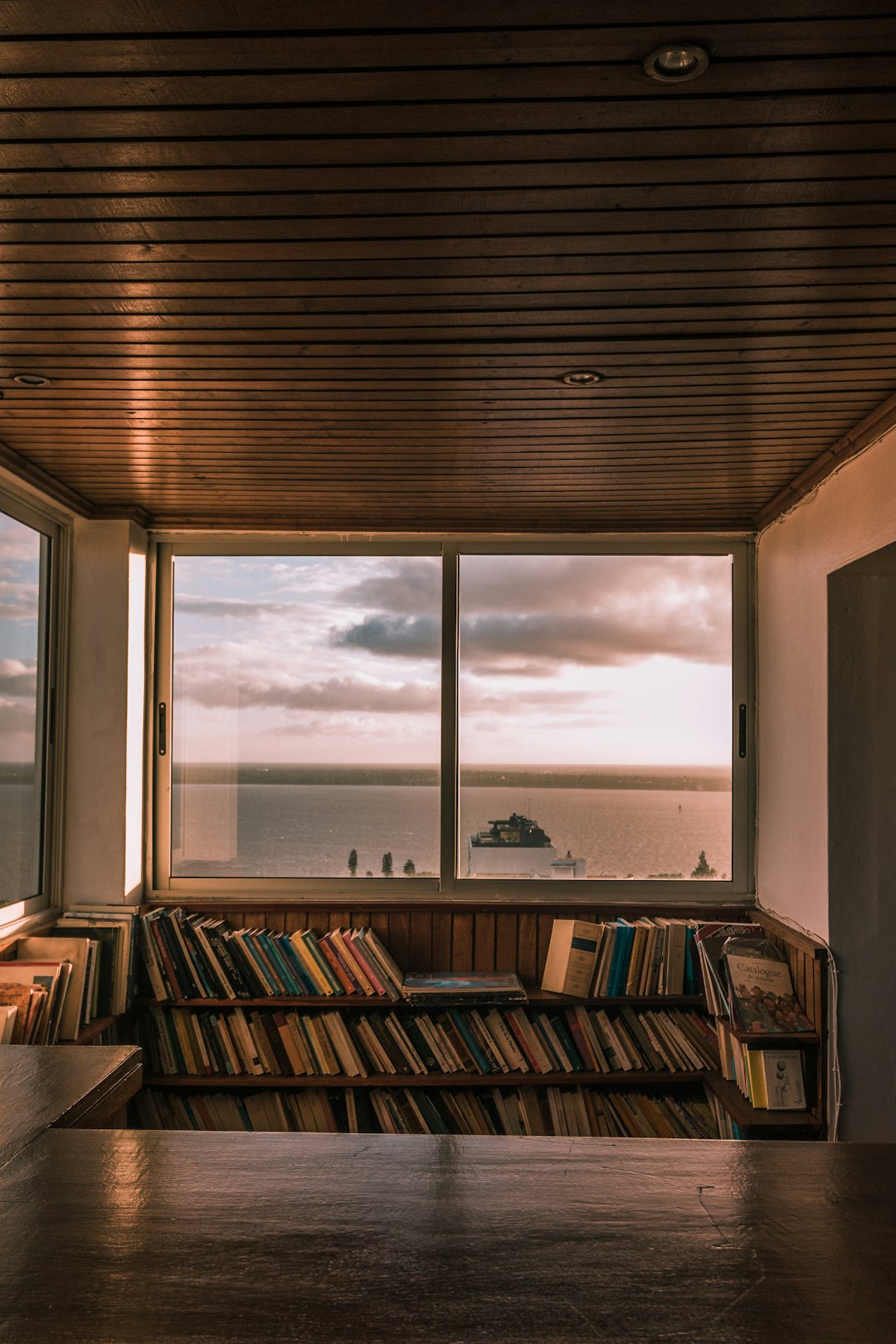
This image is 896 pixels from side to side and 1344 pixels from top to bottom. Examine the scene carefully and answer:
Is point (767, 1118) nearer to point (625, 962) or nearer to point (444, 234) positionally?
point (625, 962)

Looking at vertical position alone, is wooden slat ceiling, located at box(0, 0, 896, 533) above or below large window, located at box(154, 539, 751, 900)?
above

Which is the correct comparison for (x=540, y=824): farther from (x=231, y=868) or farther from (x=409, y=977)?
(x=231, y=868)

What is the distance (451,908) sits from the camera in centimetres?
432

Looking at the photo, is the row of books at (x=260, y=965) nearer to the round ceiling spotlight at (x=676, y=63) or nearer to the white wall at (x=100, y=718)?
the white wall at (x=100, y=718)

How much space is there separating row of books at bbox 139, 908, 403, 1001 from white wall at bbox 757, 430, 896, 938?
5.15ft

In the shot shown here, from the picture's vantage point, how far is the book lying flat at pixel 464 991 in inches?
158

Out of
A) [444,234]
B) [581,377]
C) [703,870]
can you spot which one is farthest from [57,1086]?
[703,870]

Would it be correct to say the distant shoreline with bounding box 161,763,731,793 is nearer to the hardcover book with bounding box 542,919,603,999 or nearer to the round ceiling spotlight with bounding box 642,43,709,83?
the hardcover book with bounding box 542,919,603,999

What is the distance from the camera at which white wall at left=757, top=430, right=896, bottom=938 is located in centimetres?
325

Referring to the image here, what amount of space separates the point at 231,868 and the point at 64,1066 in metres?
3.20

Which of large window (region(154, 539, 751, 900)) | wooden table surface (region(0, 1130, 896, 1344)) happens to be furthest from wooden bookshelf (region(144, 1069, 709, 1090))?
wooden table surface (region(0, 1130, 896, 1344))

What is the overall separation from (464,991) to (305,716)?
1.35 metres

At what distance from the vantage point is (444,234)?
2012mm

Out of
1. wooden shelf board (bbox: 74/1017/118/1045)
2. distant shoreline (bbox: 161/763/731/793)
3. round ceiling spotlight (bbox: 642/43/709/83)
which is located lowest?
wooden shelf board (bbox: 74/1017/118/1045)
